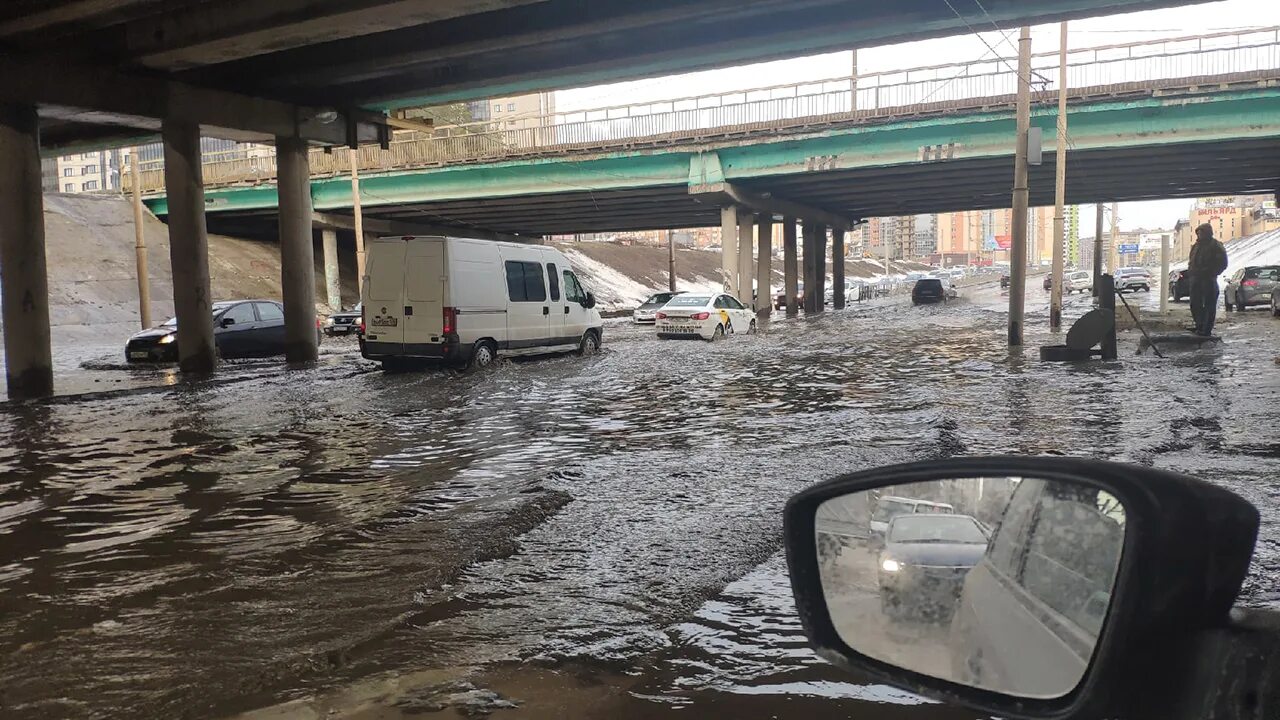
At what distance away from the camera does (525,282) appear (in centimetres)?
1869

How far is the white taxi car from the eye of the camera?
2681 centimetres

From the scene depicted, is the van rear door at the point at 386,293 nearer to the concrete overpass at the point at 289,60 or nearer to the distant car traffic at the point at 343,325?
the concrete overpass at the point at 289,60

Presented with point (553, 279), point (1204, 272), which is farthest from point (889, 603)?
point (1204, 272)

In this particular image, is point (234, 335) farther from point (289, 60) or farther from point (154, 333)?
point (289, 60)

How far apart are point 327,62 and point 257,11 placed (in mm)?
3581

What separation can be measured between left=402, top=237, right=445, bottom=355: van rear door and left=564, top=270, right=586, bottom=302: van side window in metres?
4.19

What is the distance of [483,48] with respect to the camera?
17.4 meters

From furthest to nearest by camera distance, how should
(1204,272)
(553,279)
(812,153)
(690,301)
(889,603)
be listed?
(812,153)
(690,301)
(553,279)
(1204,272)
(889,603)

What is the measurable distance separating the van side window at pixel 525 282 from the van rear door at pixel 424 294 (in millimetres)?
1890

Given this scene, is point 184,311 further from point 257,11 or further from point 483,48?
point 483,48

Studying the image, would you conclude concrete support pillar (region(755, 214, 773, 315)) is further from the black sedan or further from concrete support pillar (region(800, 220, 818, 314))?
the black sedan

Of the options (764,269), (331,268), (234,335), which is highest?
(331,268)

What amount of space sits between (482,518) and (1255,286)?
37049 millimetres

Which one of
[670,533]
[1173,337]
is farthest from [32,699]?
[1173,337]
